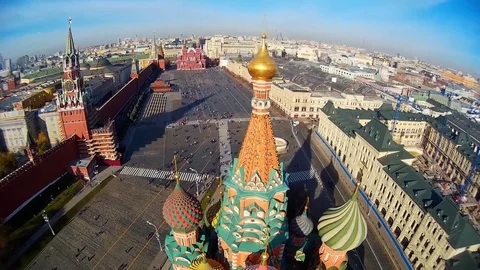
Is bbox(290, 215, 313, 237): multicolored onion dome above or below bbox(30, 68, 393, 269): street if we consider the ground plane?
above

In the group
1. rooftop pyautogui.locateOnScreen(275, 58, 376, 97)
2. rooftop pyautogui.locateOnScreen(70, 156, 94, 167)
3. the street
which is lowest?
the street

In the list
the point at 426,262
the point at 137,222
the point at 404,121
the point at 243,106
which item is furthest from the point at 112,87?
the point at 426,262

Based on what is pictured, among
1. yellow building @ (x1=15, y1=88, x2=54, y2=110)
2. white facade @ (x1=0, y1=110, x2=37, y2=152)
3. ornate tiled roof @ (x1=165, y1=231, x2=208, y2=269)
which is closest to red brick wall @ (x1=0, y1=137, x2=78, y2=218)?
white facade @ (x1=0, y1=110, x2=37, y2=152)

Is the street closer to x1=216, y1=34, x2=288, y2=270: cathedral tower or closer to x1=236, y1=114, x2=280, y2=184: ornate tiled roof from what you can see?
x1=216, y1=34, x2=288, y2=270: cathedral tower

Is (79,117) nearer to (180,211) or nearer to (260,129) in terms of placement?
(180,211)

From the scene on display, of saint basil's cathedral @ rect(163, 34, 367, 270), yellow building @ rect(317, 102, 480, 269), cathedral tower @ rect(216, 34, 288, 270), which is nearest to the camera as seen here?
cathedral tower @ rect(216, 34, 288, 270)

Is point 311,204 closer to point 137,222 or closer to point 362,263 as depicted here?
point 362,263

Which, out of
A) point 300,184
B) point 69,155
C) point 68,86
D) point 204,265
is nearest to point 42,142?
point 69,155
